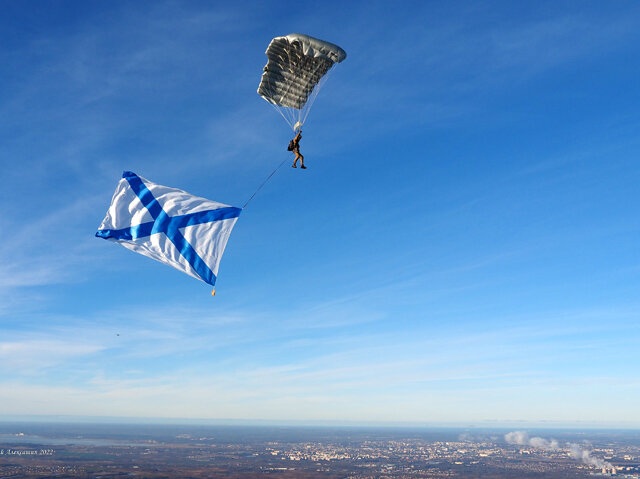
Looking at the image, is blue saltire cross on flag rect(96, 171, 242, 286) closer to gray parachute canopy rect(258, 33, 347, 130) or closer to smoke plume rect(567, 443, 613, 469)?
gray parachute canopy rect(258, 33, 347, 130)

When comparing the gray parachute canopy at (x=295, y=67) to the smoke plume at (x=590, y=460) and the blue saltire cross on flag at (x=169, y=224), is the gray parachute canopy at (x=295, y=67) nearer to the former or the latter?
the blue saltire cross on flag at (x=169, y=224)

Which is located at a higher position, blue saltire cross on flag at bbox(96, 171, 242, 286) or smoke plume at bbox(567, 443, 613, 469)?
blue saltire cross on flag at bbox(96, 171, 242, 286)

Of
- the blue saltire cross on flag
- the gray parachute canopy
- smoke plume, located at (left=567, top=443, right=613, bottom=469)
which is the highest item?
the gray parachute canopy

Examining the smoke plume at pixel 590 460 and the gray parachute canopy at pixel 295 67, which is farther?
the smoke plume at pixel 590 460

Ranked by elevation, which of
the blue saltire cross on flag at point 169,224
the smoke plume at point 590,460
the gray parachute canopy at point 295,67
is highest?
the gray parachute canopy at point 295,67

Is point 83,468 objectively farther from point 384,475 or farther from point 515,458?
point 515,458

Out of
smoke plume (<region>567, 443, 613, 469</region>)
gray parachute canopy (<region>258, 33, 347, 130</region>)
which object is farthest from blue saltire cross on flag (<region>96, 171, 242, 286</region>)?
smoke plume (<region>567, 443, 613, 469</region>)

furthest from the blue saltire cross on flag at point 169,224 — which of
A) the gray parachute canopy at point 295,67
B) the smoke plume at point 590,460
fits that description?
the smoke plume at point 590,460

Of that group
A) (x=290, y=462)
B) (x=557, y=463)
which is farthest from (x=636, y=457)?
(x=290, y=462)

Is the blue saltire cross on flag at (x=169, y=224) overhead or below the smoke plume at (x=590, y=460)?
overhead
